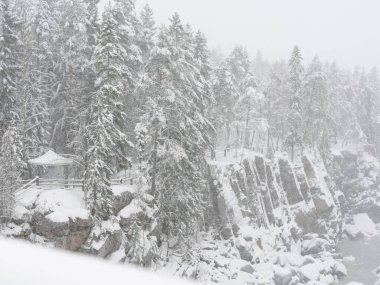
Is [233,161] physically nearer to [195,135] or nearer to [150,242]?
[195,135]

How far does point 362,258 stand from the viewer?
4134 cm

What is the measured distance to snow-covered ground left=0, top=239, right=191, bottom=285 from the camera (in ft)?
7.98

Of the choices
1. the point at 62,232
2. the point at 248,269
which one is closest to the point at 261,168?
the point at 248,269

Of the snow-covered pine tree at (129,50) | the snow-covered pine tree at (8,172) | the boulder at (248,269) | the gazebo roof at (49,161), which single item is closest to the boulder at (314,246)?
the boulder at (248,269)

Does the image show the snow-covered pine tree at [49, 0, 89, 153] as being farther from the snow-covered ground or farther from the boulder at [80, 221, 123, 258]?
the snow-covered ground

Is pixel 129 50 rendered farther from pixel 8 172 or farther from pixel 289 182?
pixel 289 182

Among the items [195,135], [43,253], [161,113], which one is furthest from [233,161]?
[43,253]

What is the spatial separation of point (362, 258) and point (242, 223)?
15110 millimetres

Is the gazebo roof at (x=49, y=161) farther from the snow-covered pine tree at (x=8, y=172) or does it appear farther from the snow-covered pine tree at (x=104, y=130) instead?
the snow-covered pine tree at (x=8, y=172)

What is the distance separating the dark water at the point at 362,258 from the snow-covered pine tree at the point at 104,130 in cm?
2249

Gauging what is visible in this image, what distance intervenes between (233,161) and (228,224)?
8180 mm

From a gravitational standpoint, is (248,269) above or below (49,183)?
below

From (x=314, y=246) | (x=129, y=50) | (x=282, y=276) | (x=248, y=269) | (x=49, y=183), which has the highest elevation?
(x=129, y=50)

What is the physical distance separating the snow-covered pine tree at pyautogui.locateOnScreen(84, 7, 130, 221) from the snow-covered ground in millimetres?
21062
